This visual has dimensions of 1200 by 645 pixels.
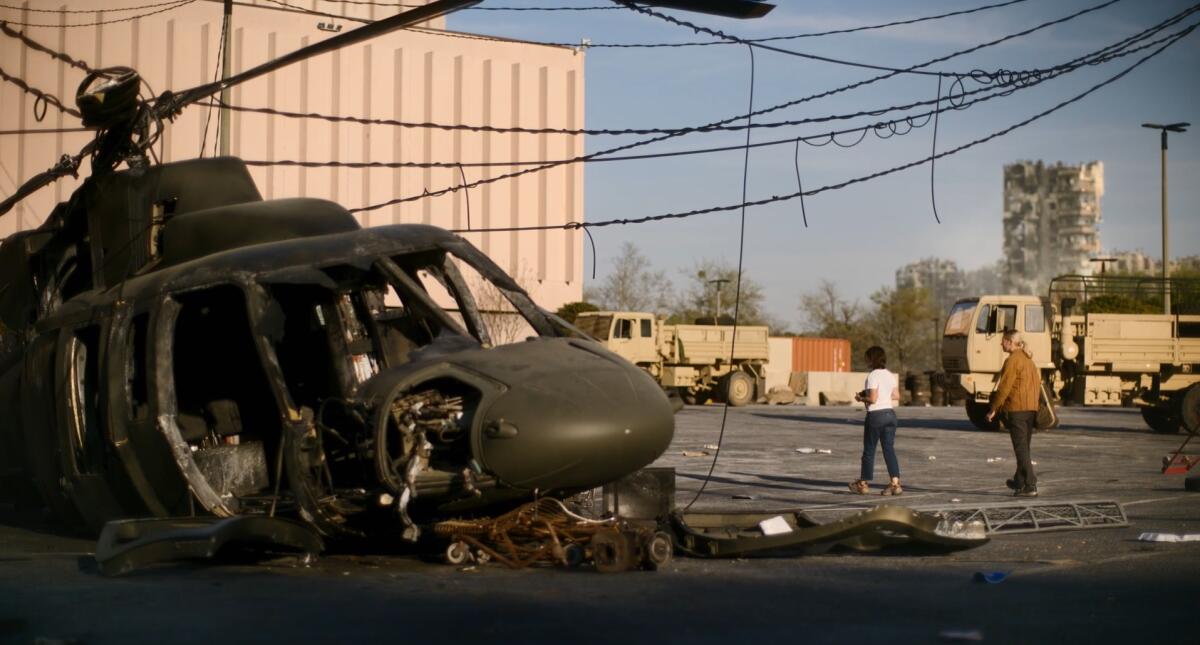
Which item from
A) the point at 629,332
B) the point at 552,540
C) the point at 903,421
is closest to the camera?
the point at 552,540

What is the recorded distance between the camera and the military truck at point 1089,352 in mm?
31828

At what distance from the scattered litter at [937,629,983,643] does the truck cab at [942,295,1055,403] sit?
26356 mm

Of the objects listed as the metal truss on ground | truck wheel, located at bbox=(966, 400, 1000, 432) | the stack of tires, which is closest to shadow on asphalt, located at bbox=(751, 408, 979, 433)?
truck wheel, located at bbox=(966, 400, 1000, 432)

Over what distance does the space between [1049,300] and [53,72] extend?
3102 cm

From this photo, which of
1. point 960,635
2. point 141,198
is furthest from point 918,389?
point 960,635

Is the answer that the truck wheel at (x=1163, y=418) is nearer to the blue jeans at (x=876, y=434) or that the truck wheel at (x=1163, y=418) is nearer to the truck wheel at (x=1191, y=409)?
the truck wheel at (x=1191, y=409)

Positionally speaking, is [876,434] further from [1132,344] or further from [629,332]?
[629,332]

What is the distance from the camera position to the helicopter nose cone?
25.4 ft

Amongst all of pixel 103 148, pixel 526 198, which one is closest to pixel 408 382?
pixel 103 148

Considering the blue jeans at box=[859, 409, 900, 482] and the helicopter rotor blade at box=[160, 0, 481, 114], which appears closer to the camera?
the helicopter rotor blade at box=[160, 0, 481, 114]

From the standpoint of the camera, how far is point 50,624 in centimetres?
622

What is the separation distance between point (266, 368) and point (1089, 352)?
2723cm

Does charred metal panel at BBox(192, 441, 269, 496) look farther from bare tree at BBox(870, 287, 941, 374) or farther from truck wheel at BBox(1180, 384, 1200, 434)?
bare tree at BBox(870, 287, 941, 374)

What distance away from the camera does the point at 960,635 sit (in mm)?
5953
